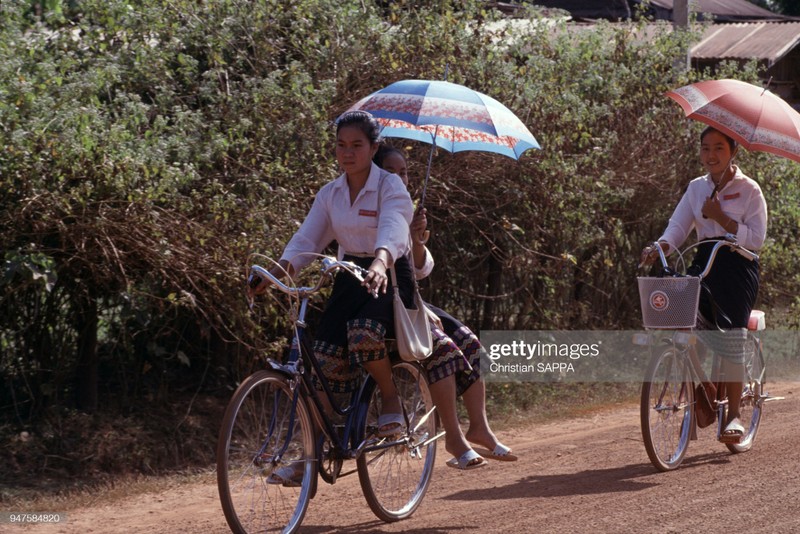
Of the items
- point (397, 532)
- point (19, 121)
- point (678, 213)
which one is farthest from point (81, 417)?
point (678, 213)

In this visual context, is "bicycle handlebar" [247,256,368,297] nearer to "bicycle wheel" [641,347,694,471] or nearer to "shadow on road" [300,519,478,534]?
"shadow on road" [300,519,478,534]

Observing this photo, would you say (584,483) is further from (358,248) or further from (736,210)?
(358,248)

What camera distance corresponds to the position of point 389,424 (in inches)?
216

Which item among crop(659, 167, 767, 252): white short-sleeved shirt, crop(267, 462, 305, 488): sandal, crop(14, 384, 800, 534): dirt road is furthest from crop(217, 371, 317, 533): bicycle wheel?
crop(659, 167, 767, 252): white short-sleeved shirt

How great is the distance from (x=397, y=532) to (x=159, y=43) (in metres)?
4.67

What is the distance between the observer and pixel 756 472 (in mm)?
6922

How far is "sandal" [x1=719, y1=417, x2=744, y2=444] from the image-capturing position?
7215mm

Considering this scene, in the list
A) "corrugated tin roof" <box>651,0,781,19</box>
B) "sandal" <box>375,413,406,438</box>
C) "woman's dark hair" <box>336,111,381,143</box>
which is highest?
"corrugated tin roof" <box>651,0,781,19</box>

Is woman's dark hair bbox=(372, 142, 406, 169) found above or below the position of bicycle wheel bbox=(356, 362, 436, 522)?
above

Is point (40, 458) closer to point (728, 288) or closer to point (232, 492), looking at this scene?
point (232, 492)

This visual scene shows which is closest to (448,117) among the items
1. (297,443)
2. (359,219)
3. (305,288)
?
(359,219)

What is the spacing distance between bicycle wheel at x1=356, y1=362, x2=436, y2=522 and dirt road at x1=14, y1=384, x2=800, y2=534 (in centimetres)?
13

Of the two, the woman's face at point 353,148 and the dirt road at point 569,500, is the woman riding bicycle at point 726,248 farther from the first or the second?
the woman's face at point 353,148

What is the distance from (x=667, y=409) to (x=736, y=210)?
1.38 meters
